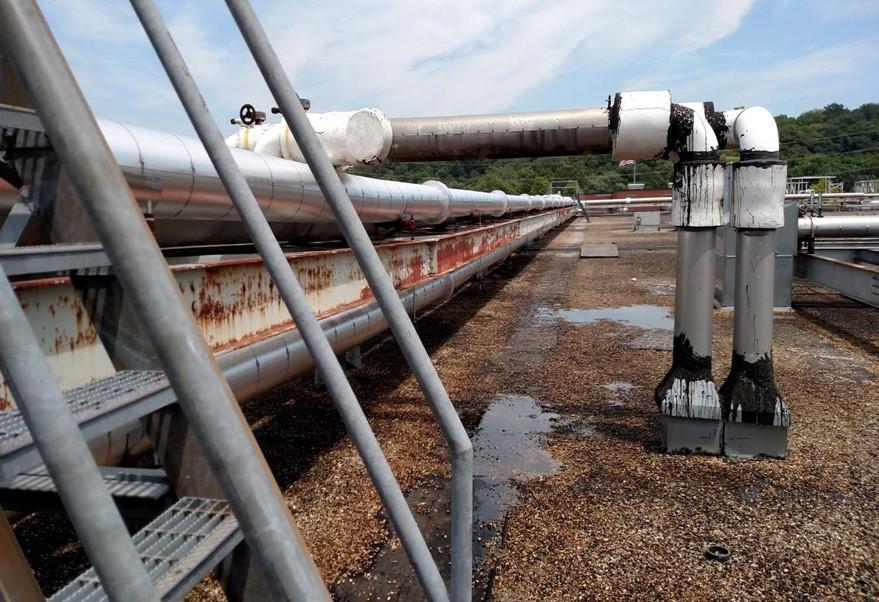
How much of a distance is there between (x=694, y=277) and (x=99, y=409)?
4.17 meters

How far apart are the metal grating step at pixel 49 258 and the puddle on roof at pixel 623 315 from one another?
27.4 feet

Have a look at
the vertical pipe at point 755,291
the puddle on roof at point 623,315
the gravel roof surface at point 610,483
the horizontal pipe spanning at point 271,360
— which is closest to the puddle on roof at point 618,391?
the gravel roof surface at point 610,483

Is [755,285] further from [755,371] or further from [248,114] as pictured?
[248,114]

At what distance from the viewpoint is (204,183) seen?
11.2 feet

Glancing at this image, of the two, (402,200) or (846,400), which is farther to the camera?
(402,200)

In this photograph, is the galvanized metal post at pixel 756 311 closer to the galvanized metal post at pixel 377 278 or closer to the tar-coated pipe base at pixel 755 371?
the tar-coated pipe base at pixel 755 371

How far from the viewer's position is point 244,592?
148cm

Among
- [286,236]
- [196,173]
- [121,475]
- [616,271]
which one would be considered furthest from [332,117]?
[616,271]

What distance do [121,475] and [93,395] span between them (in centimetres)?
38

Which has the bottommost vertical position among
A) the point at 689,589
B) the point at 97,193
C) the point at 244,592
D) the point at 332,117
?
the point at 689,589

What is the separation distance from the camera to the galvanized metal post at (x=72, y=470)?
747mm

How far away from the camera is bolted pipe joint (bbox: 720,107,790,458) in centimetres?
437

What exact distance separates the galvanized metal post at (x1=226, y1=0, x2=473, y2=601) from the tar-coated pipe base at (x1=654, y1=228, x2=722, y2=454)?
3.12 m

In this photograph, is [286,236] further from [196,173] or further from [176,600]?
[176,600]
